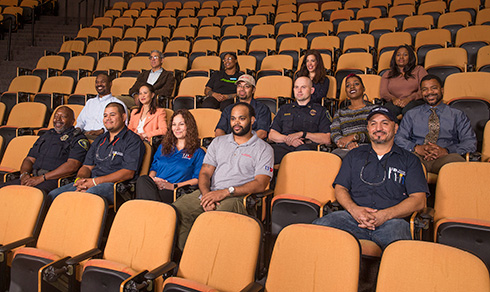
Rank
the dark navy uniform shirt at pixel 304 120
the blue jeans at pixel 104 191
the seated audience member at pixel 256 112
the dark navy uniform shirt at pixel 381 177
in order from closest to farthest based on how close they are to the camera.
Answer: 1. the dark navy uniform shirt at pixel 381 177
2. the blue jeans at pixel 104 191
3. the dark navy uniform shirt at pixel 304 120
4. the seated audience member at pixel 256 112

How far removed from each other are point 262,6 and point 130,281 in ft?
22.1

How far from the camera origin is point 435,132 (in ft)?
9.22

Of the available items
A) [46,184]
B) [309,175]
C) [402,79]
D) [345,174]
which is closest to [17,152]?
[46,184]

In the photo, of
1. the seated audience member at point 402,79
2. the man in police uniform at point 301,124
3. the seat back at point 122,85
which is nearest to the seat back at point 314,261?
the man in police uniform at point 301,124

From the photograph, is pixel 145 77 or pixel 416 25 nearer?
pixel 145 77

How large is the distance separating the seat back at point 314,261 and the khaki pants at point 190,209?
0.71m

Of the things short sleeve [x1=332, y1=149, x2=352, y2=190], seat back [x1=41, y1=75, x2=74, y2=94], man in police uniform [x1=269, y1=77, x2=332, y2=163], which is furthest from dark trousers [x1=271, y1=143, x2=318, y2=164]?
Answer: seat back [x1=41, y1=75, x2=74, y2=94]

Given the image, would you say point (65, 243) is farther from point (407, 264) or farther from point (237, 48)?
point (237, 48)

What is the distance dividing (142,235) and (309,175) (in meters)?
1.09

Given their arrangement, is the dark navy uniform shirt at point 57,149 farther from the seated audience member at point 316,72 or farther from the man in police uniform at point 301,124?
the seated audience member at point 316,72

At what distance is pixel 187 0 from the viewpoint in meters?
9.16

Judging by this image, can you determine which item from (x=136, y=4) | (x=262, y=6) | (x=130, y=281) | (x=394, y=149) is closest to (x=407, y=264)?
(x=394, y=149)

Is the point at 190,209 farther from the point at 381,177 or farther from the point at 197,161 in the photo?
the point at 381,177

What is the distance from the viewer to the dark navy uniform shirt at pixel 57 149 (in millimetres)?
3164
